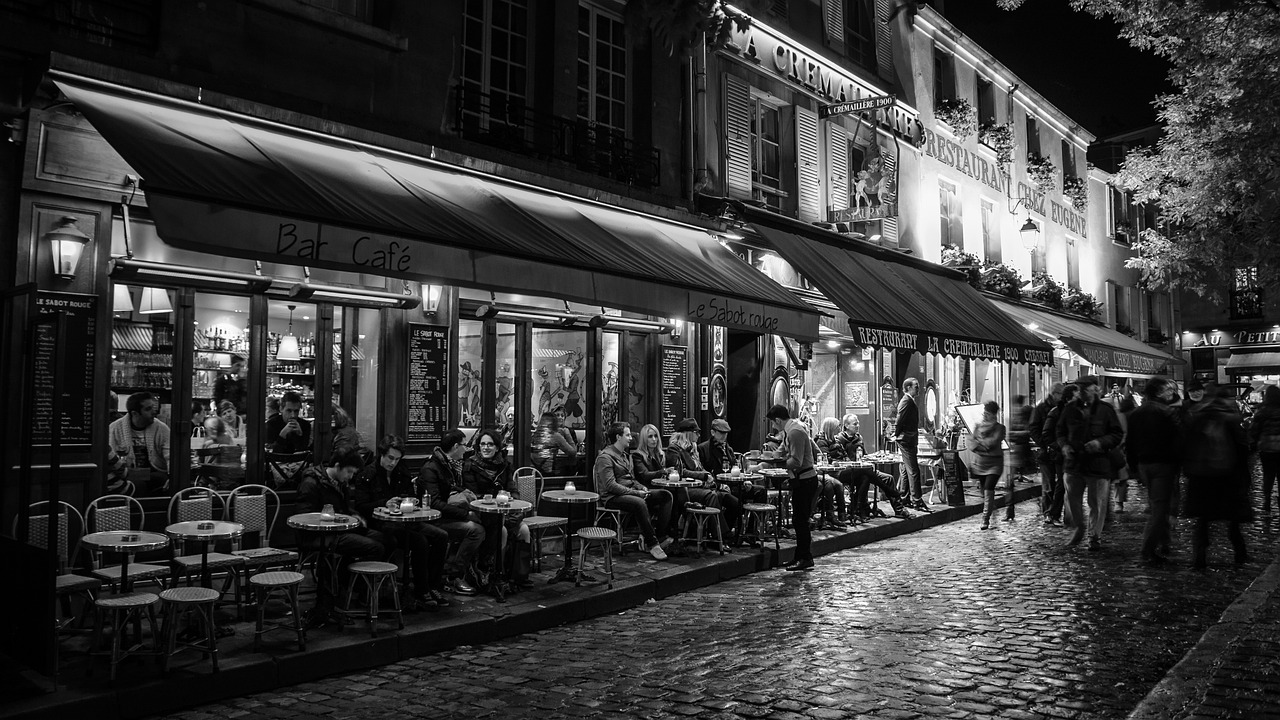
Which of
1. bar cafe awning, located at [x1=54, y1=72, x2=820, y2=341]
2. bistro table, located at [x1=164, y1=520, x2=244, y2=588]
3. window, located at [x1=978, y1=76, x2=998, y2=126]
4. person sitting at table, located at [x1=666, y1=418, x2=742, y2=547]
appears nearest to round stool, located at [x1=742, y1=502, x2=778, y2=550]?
person sitting at table, located at [x1=666, y1=418, x2=742, y2=547]

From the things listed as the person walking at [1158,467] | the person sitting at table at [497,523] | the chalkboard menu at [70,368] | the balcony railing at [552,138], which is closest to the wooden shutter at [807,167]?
the balcony railing at [552,138]

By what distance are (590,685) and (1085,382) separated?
9.23m

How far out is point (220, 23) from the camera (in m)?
7.63

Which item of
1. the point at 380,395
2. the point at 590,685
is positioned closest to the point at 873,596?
the point at 590,685

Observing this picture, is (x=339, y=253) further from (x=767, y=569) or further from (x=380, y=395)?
(x=767, y=569)

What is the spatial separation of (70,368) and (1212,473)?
9549 mm

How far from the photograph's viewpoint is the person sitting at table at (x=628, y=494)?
911 centimetres

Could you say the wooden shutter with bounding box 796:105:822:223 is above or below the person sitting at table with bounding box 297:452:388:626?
above

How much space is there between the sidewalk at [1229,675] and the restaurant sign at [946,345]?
6.10 metres

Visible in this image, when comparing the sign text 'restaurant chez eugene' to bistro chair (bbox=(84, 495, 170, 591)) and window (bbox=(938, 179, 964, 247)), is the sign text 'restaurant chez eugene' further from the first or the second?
bistro chair (bbox=(84, 495, 170, 591))

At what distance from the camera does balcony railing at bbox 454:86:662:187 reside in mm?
10070

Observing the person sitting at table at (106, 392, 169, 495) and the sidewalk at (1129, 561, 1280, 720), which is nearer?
the sidewalk at (1129, 561, 1280, 720)

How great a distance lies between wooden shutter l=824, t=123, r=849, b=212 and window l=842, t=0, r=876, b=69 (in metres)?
1.71

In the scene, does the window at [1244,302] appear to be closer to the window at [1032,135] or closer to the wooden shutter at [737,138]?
the window at [1032,135]
